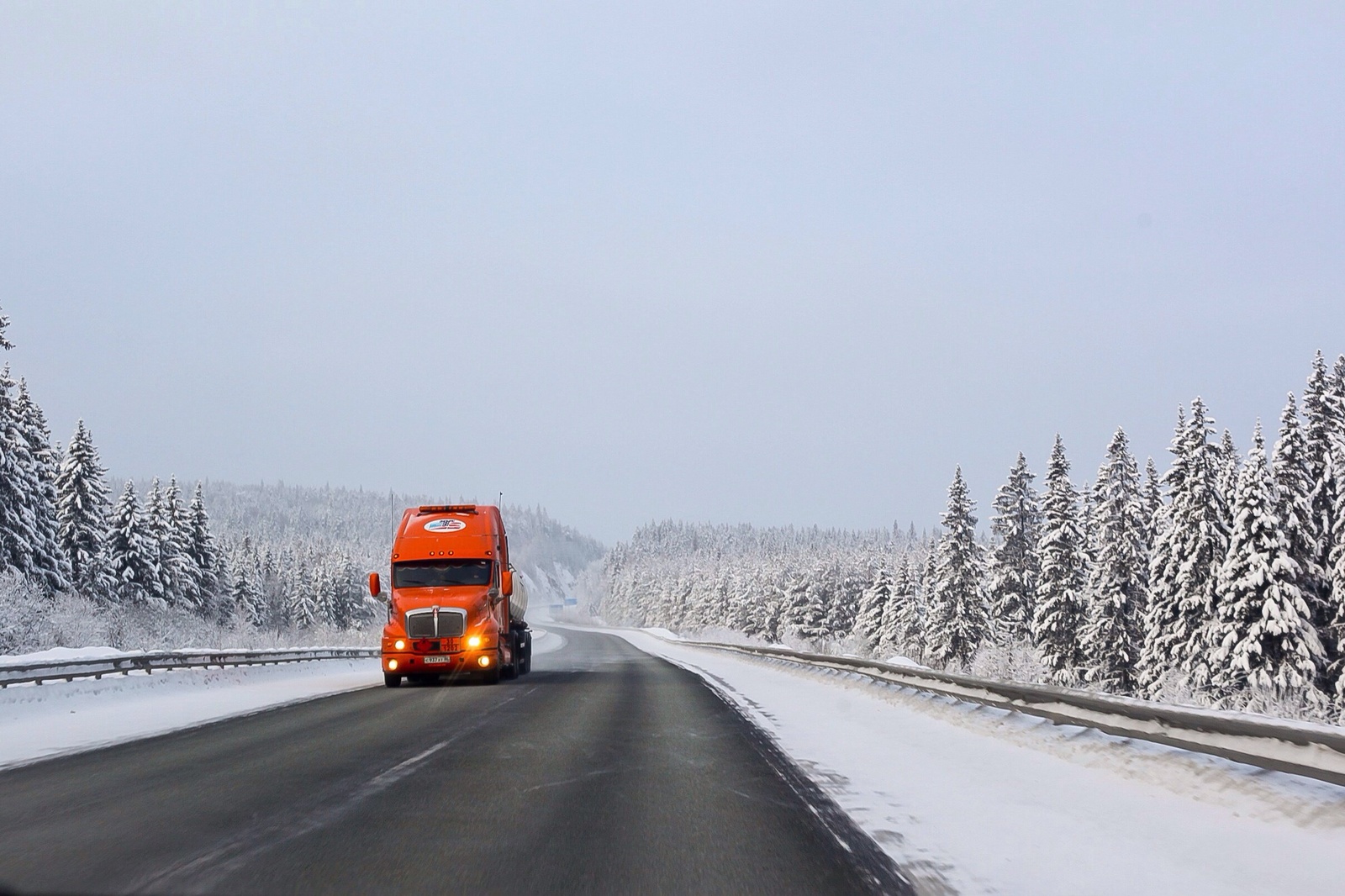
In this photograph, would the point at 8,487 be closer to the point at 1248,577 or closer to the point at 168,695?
the point at 168,695

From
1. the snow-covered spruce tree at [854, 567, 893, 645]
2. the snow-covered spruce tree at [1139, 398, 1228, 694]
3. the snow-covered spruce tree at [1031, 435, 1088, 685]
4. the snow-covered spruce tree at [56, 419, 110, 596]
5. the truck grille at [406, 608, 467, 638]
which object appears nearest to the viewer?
the truck grille at [406, 608, 467, 638]

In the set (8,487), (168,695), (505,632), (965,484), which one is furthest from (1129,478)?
(8,487)

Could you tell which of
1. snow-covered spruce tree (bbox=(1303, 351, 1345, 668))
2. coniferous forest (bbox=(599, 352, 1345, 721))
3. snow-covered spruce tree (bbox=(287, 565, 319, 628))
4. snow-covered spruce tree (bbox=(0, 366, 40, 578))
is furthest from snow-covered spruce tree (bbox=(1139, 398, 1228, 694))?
snow-covered spruce tree (bbox=(287, 565, 319, 628))

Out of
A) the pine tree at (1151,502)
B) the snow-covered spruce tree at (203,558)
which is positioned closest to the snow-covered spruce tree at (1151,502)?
the pine tree at (1151,502)

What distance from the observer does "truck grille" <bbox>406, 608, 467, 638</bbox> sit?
23188mm

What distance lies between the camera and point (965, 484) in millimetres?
53375

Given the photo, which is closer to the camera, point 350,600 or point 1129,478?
point 1129,478

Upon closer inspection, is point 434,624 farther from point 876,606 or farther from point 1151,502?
point 876,606

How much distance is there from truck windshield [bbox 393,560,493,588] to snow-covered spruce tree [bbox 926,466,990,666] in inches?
1355

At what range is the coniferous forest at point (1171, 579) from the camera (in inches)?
1257

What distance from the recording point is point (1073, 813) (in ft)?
25.5

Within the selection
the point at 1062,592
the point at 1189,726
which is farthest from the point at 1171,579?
the point at 1189,726

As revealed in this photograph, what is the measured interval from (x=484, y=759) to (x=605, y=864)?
16.3ft

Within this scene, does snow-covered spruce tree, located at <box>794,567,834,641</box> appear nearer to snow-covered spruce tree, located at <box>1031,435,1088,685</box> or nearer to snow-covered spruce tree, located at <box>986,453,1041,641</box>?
snow-covered spruce tree, located at <box>986,453,1041,641</box>
